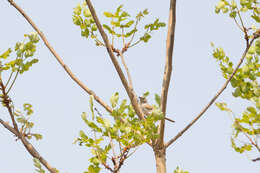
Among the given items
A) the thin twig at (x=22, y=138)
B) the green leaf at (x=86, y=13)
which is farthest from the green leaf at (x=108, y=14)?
the thin twig at (x=22, y=138)

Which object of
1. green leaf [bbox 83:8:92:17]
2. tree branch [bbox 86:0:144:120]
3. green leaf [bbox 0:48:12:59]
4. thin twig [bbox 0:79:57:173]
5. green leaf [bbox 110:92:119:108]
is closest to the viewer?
green leaf [bbox 110:92:119:108]

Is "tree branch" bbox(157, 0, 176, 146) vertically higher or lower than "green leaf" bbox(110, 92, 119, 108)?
higher

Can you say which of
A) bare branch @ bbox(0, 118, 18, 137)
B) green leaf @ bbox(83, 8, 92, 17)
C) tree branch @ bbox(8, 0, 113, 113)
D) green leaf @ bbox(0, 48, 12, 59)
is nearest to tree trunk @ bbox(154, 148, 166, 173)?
tree branch @ bbox(8, 0, 113, 113)

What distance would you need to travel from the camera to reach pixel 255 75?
4.10m

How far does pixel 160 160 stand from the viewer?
14.7ft

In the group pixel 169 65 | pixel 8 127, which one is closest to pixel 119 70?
pixel 169 65

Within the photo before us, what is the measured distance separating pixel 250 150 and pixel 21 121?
98.6 inches

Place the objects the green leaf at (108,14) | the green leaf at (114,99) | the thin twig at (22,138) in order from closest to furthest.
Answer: the green leaf at (114,99) < the thin twig at (22,138) < the green leaf at (108,14)

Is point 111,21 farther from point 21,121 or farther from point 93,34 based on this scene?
point 21,121

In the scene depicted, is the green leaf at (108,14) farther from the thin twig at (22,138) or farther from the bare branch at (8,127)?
the bare branch at (8,127)

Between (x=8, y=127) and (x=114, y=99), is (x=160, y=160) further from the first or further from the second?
(x=8, y=127)

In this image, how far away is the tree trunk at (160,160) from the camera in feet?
14.5

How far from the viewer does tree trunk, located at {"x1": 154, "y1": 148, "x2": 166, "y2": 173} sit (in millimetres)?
4418

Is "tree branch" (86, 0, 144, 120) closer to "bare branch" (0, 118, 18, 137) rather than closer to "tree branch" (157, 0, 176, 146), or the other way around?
"tree branch" (157, 0, 176, 146)
